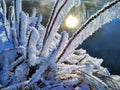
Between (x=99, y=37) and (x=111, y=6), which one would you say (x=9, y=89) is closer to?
(x=111, y=6)

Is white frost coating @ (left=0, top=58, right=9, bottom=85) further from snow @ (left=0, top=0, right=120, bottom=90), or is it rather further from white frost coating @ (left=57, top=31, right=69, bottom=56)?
white frost coating @ (left=57, top=31, right=69, bottom=56)

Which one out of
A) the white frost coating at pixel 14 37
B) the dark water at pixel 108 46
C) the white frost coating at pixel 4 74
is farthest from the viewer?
the dark water at pixel 108 46

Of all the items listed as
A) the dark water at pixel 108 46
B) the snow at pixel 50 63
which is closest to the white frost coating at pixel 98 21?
the snow at pixel 50 63

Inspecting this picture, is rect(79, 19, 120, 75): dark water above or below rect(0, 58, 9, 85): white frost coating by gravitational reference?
above

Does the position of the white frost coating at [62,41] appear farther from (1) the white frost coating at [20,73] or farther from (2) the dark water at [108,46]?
(2) the dark water at [108,46]

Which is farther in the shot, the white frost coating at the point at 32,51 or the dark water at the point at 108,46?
the dark water at the point at 108,46

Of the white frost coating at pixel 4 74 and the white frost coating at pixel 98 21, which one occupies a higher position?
the white frost coating at pixel 98 21

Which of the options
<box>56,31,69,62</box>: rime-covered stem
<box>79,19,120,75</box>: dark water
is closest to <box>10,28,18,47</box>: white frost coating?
<box>56,31,69,62</box>: rime-covered stem

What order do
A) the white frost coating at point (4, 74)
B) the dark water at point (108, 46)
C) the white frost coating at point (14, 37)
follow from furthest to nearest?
the dark water at point (108, 46), the white frost coating at point (14, 37), the white frost coating at point (4, 74)

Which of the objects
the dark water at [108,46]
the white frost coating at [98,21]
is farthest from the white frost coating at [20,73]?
the dark water at [108,46]

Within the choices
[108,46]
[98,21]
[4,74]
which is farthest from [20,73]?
[108,46]

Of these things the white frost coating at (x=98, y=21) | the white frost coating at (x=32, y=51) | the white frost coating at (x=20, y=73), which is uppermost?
the white frost coating at (x=98, y=21)
